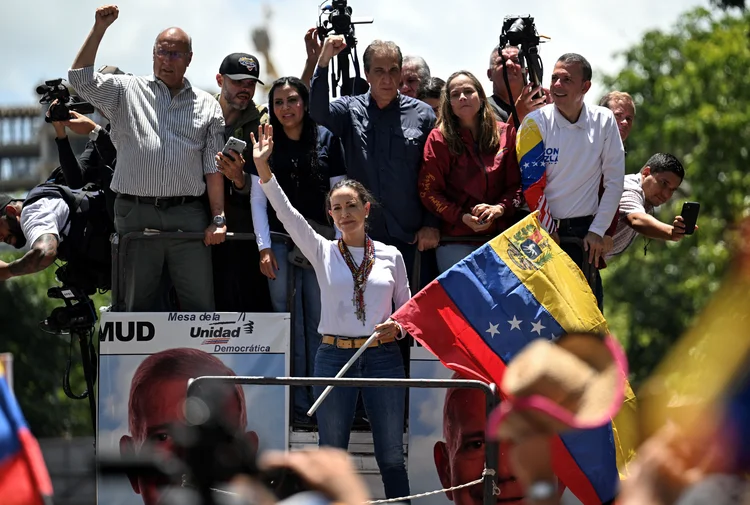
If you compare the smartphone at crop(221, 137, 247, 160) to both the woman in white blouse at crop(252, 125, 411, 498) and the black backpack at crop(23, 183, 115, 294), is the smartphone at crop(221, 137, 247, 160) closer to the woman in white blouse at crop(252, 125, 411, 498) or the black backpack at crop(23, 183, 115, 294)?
the woman in white blouse at crop(252, 125, 411, 498)

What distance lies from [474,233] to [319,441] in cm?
162

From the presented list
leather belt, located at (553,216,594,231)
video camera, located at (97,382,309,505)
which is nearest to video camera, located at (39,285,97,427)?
leather belt, located at (553,216,594,231)

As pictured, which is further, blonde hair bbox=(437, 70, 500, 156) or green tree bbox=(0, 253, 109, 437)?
green tree bbox=(0, 253, 109, 437)

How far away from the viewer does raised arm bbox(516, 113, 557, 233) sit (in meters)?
8.50

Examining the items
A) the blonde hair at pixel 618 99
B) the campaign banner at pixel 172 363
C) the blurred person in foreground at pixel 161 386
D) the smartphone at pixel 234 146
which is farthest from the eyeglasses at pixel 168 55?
the blonde hair at pixel 618 99

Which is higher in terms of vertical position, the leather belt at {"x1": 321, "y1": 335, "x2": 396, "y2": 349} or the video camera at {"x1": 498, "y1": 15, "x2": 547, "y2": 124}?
the video camera at {"x1": 498, "y1": 15, "x2": 547, "y2": 124}

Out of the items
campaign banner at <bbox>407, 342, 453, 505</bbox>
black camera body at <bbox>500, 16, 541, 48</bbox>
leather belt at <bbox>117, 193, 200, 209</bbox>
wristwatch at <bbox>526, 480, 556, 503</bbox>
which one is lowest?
campaign banner at <bbox>407, 342, 453, 505</bbox>

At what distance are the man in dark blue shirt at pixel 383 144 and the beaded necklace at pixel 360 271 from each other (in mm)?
529

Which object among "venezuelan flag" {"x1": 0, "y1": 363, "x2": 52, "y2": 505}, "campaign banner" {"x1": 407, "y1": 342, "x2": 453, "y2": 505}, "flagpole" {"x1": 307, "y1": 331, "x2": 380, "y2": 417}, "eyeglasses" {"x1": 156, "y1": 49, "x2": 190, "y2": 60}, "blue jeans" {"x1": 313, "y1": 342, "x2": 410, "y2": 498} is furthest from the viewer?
"eyeglasses" {"x1": 156, "y1": 49, "x2": 190, "y2": 60}

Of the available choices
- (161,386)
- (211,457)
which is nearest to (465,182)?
(161,386)

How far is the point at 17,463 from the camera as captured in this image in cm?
486

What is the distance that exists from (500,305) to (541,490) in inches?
173

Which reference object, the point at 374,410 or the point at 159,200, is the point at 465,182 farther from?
the point at 159,200

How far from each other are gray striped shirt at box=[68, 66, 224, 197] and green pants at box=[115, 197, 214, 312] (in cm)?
14
